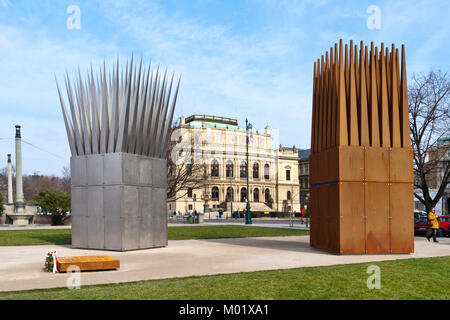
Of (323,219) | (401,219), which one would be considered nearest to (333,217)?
(323,219)

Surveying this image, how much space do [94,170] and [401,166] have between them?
38.6 ft

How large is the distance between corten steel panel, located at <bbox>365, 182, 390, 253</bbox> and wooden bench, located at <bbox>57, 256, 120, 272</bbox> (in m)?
8.61

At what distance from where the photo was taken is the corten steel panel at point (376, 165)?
1536 centimetres

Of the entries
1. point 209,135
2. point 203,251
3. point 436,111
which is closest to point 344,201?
point 203,251

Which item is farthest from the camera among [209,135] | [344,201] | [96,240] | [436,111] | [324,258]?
[209,135]

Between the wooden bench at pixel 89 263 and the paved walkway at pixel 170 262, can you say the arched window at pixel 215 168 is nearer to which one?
the paved walkway at pixel 170 262

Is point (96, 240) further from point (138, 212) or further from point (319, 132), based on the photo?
point (319, 132)

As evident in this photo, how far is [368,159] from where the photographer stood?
1540 cm

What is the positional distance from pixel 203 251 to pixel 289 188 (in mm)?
92380

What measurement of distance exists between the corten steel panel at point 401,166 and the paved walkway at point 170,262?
2.67 m

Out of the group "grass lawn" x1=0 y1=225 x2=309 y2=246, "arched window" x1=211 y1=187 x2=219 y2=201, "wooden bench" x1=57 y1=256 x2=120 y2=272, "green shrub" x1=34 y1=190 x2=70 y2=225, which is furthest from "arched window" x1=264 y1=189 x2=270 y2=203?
"wooden bench" x1=57 y1=256 x2=120 y2=272

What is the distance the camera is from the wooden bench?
36.4ft

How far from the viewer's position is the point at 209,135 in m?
93.2
